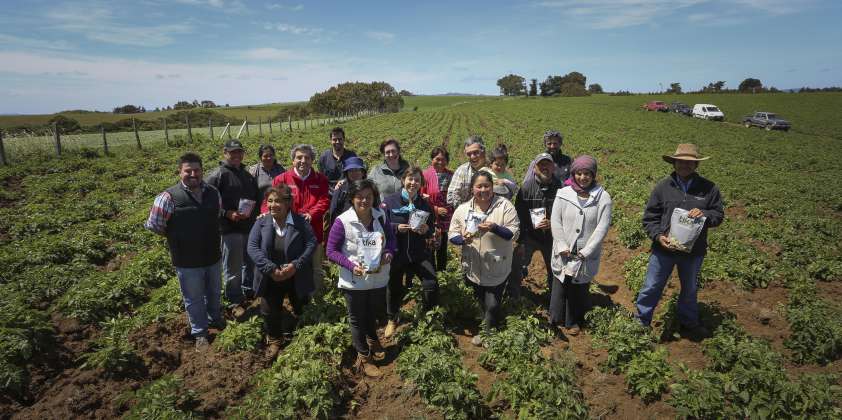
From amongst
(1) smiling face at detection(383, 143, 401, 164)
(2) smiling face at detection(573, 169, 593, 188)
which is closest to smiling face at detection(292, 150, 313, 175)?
(1) smiling face at detection(383, 143, 401, 164)

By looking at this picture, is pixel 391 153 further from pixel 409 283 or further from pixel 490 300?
pixel 490 300

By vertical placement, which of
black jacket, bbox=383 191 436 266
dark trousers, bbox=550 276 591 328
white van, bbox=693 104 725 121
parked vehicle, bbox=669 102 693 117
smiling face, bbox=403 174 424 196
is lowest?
dark trousers, bbox=550 276 591 328

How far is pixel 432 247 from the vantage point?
4.78m

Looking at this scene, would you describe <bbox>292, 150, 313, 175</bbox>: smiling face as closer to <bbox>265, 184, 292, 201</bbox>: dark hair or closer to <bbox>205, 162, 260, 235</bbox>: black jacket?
<bbox>265, 184, 292, 201</bbox>: dark hair

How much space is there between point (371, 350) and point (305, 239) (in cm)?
149

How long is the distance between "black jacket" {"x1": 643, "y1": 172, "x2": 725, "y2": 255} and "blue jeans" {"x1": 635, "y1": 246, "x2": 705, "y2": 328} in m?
0.12

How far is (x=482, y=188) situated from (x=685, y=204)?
2310mm

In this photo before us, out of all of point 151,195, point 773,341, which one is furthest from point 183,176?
point 151,195

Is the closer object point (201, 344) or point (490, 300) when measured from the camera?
point (490, 300)

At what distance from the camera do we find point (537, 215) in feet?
16.1

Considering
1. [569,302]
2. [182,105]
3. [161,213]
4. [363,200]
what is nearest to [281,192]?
[363,200]

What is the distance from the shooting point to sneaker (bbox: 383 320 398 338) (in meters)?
4.96

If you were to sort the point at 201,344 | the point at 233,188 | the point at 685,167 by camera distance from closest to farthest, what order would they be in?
the point at 685,167, the point at 201,344, the point at 233,188

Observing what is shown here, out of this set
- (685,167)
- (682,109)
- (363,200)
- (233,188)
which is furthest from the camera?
(682,109)
